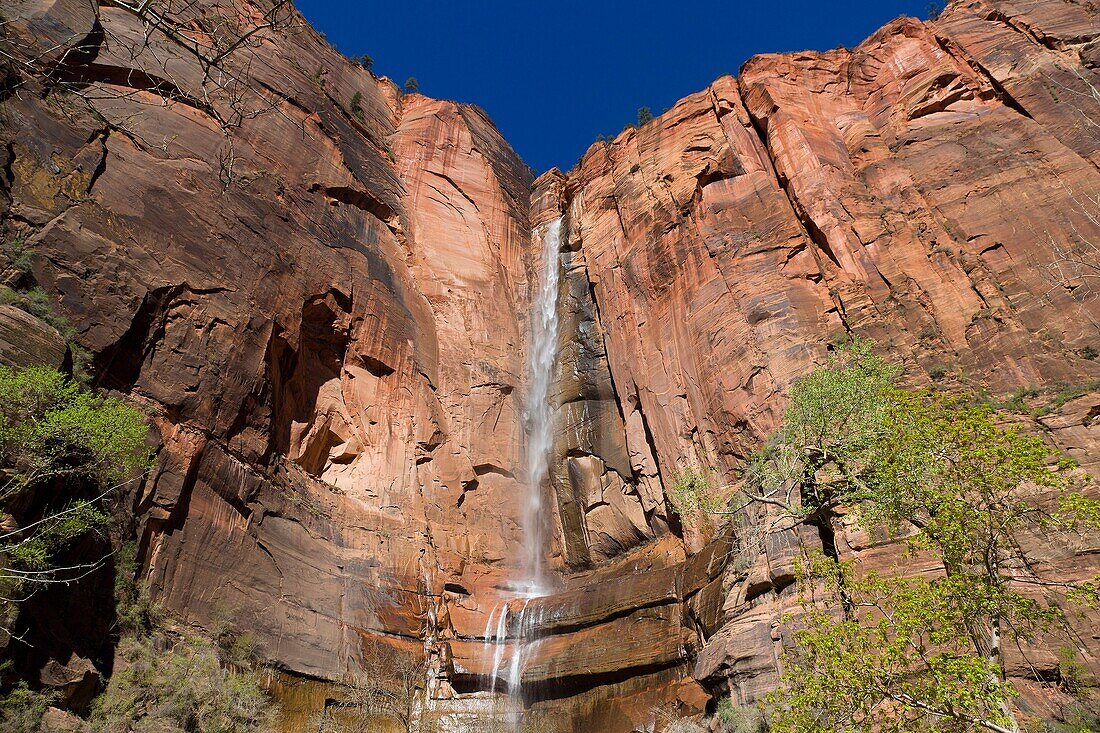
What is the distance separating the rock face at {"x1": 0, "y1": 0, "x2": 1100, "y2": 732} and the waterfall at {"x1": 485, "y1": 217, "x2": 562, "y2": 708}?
512 mm

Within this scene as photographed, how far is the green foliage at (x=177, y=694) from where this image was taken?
1448 cm

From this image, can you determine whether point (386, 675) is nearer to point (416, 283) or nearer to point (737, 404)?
point (737, 404)

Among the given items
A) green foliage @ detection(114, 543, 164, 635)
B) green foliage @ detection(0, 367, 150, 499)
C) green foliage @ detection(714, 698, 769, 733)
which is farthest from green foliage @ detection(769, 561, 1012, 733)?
green foliage @ detection(114, 543, 164, 635)

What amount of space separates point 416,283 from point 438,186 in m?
7.11

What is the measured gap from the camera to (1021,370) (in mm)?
21047

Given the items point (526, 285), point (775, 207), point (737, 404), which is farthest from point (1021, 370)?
point (526, 285)

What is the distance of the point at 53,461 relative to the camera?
14.3 metres

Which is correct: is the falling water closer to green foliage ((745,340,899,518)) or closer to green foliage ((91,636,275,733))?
green foliage ((91,636,275,733))

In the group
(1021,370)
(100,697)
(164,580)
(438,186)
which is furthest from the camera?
(438,186)

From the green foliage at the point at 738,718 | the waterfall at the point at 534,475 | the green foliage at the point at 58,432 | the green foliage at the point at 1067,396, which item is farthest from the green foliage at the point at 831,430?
the green foliage at the point at 58,432

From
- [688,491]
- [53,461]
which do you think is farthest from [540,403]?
[53,461]

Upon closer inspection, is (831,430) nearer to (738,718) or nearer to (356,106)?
(738,718)

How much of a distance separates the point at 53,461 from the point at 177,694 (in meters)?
5.67

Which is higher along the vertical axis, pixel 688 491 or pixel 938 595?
pixel 688 491
